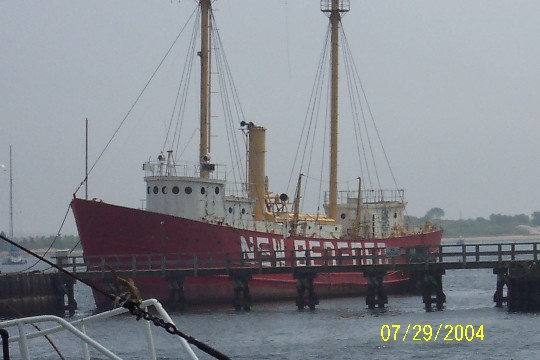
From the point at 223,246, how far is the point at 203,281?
173cm

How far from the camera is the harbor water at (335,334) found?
3622 centimetres

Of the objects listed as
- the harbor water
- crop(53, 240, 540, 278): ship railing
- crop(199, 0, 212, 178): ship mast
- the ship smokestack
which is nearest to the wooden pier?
crop(53, 240, 540, 278): ship railing

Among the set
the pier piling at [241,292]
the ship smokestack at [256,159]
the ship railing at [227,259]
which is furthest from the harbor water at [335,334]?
the ship smokestack at [256,159]

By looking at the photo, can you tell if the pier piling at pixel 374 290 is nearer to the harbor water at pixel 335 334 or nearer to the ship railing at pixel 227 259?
the harbor water at pixel 335 334

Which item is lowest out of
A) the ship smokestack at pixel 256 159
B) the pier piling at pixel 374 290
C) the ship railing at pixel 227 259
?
the pier piling at pixel 374 290

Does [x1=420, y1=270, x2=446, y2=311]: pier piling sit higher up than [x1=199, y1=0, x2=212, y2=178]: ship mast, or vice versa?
[x1=199, y1=0, x2=212, y2=178]: ship mast

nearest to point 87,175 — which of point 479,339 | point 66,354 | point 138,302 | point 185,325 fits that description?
point 185,325

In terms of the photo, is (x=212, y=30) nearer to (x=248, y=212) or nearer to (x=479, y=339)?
(x=248, y=212)

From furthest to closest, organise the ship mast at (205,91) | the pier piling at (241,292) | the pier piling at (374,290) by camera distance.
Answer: the ship mast at (205,91) < the pier piling at (374,290) < the pier piling at (241,292)

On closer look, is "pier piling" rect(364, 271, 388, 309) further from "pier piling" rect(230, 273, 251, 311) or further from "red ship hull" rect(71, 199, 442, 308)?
"pier piling" rect(230, 273, 251, 311)
